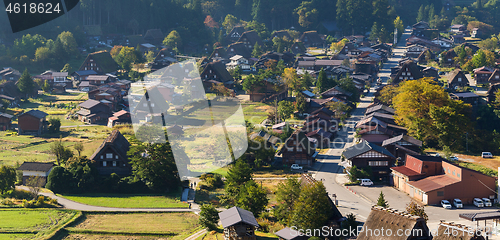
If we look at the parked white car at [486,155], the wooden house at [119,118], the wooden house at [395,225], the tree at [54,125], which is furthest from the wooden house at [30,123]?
the parked white car at [486,155]

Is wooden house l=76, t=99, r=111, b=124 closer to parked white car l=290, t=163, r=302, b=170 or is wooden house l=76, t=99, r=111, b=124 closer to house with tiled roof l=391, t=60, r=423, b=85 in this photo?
parked white car l=290, t=163, r=302, b=170

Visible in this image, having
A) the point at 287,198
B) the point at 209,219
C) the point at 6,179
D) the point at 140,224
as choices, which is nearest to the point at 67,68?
the point at 6,179

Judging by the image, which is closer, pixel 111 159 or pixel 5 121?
pixel 111 159

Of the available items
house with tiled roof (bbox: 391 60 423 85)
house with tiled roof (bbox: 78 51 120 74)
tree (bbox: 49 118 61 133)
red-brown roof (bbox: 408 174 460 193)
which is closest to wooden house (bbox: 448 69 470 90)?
house with tiled roof (bbox: 391 60 423 85)

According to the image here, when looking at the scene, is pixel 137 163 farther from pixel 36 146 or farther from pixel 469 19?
pixel 469 19

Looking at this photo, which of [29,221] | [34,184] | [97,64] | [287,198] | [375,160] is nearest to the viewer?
[287,198]

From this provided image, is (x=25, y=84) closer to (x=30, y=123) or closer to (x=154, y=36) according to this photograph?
(x=30, y=123)

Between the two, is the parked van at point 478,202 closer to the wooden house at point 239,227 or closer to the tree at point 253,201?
→ the tree at point 253,201

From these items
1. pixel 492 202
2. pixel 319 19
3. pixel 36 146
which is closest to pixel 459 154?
pixel 492 202
